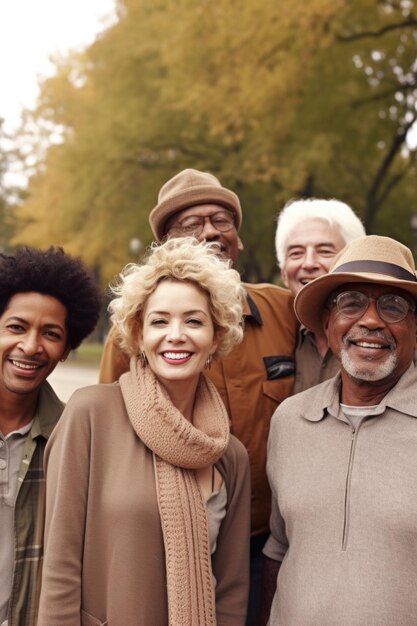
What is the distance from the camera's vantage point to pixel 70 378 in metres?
20.1

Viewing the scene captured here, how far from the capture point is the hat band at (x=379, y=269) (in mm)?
2918

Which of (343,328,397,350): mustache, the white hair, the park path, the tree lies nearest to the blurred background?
the tree

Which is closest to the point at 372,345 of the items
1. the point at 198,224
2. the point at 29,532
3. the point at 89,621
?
the point at 198,224

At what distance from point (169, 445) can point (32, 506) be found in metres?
0.75

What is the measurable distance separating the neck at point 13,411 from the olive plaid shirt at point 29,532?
0.11m

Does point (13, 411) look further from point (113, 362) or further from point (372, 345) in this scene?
point (372, 345)

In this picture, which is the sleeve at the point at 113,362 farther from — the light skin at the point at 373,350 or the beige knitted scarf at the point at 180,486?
the light skin at the point at 373,350

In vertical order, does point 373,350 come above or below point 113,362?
below

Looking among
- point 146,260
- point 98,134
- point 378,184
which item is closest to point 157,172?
point 98,134

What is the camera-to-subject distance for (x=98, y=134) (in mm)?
17250

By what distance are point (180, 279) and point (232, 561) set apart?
3.96ft

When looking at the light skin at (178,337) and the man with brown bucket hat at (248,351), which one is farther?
the man with brown bucket hat at (248,351)

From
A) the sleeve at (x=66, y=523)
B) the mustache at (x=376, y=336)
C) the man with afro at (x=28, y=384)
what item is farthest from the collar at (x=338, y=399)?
the man with afro at (x=28, y=384)

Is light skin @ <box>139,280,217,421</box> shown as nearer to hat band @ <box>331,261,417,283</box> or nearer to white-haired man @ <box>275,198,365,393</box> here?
hat band @ <box>331,261,417,283</box>
